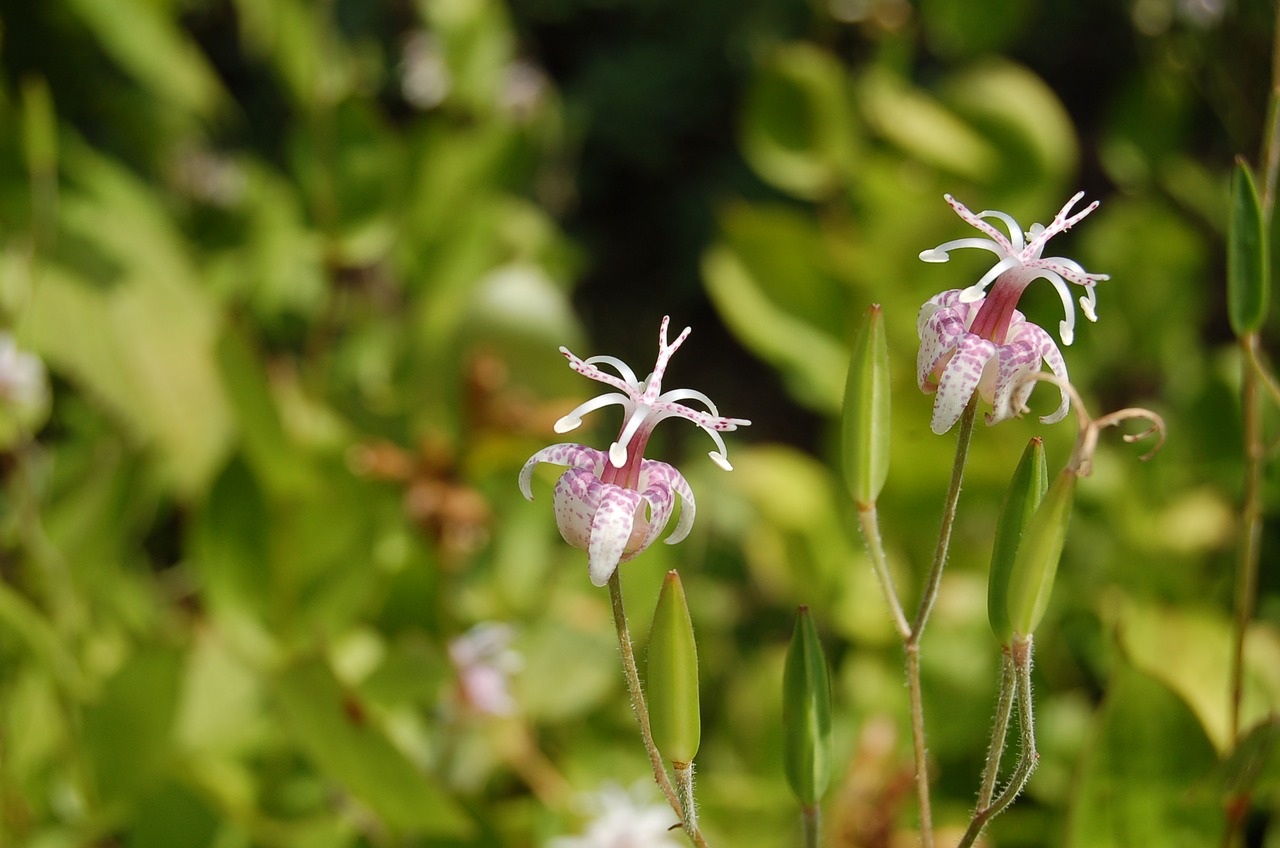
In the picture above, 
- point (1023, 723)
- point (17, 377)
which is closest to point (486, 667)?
point (17, 377)

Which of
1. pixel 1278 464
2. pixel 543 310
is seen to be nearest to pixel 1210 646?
pixel 1278 464

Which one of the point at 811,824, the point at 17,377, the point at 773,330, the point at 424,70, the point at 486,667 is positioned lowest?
the point at 811,824

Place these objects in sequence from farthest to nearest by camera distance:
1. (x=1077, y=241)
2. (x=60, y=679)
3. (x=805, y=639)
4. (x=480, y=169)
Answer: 1. (x=1077, y=241)
2. (x=480, y=169)
3. (x=60, y=679)
4. (x=805, y=639)

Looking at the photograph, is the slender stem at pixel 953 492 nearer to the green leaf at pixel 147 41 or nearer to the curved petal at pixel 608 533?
the curved petal at pixel 608 533

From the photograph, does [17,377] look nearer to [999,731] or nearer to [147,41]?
[147,41]

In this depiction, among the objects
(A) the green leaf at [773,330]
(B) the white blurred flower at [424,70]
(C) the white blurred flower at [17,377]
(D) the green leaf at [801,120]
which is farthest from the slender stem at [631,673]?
(B) the white blurred flower at [424,70]

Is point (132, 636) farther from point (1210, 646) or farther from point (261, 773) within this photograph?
point (1210, 646)

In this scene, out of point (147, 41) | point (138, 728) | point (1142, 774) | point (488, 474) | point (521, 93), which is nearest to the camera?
point (1142, 774)
